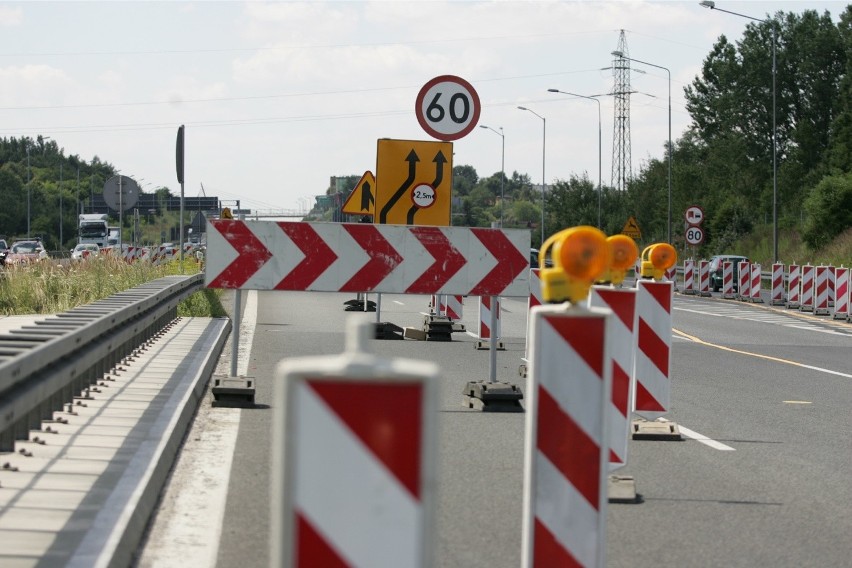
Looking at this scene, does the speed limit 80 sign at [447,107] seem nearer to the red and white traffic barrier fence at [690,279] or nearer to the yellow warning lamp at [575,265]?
the yellow warning lamp at [575,265]

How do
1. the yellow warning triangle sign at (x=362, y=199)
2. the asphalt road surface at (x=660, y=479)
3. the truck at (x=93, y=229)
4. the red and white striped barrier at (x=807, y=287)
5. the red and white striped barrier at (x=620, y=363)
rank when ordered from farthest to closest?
the truck at (x=93, y=229) → the red and white striped barrier at (x=807, y=287) → the yellow warning triangle sign at (x=362, y=199) → the red and white striped barrier at (x=620, y=363) → the asphalt road surface at (x=660, y=479)

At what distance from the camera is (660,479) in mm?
8992

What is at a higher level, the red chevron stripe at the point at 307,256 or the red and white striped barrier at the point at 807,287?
the red chevron stripe at the point at 307,256

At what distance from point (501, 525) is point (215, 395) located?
16.8 ft

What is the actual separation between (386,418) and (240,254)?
8.99 meters

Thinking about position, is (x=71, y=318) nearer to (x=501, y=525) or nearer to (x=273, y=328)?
(x=501, y=525)

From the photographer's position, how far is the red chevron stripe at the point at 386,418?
312cm

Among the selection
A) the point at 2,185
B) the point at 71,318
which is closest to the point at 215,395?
the point at 71,318

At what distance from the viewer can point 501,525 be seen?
291 inches

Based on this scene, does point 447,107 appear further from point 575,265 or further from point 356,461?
point 356,461

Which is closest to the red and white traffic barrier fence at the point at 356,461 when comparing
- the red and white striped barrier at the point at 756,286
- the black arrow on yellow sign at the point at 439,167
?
the black arrow on yellow sign at the point at 439,167

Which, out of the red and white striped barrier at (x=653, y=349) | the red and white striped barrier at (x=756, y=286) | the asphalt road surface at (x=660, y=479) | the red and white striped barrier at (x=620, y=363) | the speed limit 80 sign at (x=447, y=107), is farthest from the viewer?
the red and white striped barrier at (x=756, y=286)

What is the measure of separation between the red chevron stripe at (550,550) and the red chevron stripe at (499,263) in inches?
284

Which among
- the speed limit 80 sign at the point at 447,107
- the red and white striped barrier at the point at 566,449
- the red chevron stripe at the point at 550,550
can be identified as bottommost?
the red chevron stripe at the point at 550,550
